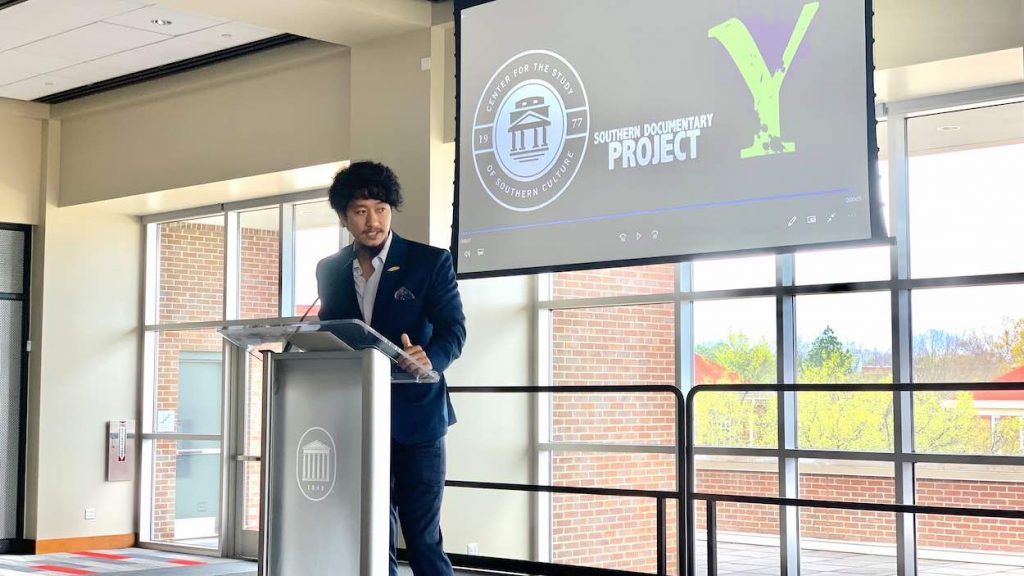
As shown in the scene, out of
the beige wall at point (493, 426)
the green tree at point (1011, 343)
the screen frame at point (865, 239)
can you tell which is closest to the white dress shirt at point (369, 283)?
the screen frame at point (865, 239)

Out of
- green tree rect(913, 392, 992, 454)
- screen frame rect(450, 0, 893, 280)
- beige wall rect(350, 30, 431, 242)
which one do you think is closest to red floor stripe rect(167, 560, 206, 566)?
beige wall rect(350, 30, 431, 242)

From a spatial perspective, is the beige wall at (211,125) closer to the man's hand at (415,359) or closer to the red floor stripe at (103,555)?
the red floor stripe at (103,555)

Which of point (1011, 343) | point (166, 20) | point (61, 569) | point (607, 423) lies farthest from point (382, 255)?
point (61, 569)

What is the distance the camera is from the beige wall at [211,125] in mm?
6805

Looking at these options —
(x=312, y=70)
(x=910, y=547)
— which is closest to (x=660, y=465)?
(x=910, y=547)

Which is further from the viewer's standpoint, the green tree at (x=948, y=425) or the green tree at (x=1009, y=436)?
the green tree at (x=948, y=425)

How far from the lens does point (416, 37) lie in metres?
6.06

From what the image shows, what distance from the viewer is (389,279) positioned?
313 cm

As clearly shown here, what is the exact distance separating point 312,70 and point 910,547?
4.15m

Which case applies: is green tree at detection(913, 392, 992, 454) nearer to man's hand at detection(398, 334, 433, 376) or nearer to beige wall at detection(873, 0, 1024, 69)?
beige wall at detection(873, 0, 1024, 69)

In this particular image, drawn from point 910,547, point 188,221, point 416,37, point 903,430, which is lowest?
point 910,547

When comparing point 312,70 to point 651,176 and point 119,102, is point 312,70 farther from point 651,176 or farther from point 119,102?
point 651,176

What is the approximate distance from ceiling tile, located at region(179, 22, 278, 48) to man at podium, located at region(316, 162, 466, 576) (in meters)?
3.69

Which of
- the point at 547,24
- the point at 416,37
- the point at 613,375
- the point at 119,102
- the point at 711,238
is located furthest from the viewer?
the point at 119,102
